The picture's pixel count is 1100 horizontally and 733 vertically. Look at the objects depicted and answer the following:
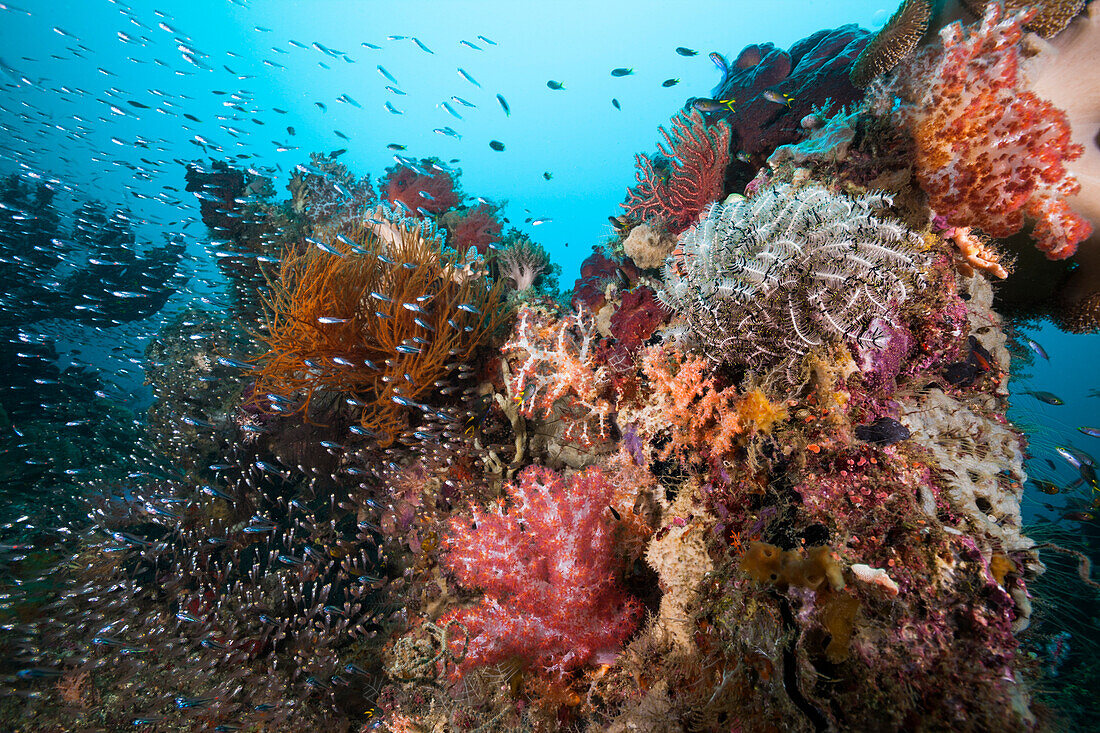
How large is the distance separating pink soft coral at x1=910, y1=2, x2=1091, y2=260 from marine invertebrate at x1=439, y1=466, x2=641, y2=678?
161 inches

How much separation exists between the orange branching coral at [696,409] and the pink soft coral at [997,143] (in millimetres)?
2687

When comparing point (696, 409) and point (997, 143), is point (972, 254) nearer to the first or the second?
point (997, 143)

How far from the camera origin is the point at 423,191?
10016mm

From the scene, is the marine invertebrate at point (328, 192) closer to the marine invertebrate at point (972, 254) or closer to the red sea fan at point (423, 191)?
the red sea fan at point (423, 191)

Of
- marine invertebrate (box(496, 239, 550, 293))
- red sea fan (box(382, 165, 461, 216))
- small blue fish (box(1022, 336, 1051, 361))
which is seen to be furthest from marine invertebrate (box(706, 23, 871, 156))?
red sea fan (box(382, 165, 461, 216))

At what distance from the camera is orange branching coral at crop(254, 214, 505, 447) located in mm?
5195

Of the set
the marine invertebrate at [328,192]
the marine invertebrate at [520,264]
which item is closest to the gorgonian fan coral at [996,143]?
the marine invertebrate at [520,264]

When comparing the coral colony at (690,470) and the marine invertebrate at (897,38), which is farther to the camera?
the marine invertebrate at (897,38)

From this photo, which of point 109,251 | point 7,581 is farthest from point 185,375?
point 109,251

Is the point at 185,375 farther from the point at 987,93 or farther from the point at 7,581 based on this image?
the point at 987,93

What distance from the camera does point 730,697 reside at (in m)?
2.36

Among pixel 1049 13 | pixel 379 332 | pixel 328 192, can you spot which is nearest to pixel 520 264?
pixel 379 332

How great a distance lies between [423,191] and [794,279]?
9.16 m

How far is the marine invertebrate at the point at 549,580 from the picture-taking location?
3.33m
